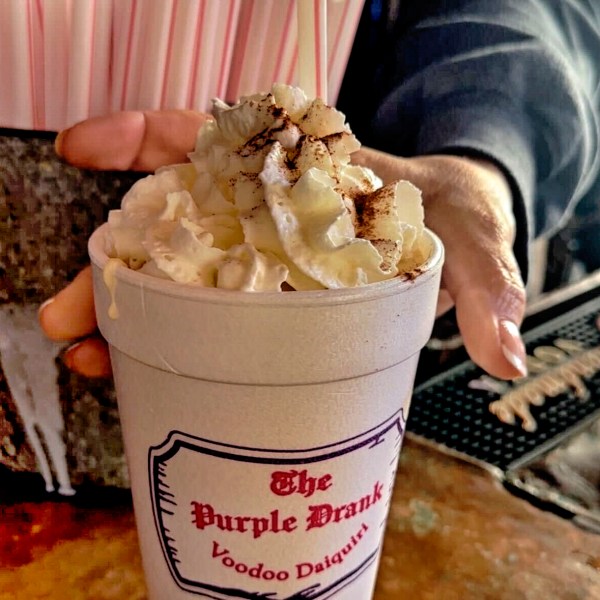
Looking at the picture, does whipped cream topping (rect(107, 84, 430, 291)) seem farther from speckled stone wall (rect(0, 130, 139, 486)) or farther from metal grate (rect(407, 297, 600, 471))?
metal grate (rect(407, 297, 600, 471))

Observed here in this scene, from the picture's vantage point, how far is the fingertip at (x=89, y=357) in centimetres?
44

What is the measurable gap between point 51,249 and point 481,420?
43cm

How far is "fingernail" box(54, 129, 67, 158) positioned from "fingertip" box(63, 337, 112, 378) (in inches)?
4.8

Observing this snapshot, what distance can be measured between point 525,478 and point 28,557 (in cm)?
40

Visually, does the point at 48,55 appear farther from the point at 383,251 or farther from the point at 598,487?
the point at 598,487

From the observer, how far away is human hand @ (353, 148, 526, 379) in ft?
1.38

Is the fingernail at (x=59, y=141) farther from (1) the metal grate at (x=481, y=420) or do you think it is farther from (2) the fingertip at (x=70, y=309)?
(1) the metal grate at (x=481, y=420)

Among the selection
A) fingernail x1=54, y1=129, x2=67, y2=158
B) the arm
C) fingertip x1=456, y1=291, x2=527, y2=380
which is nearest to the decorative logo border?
fingertip x1=456, y1=291, x2=527, y2=380

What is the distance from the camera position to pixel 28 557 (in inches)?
17.8

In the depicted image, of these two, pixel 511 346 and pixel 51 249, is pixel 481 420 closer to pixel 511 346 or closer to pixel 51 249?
pixel 511 346

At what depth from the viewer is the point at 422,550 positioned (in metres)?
0.49

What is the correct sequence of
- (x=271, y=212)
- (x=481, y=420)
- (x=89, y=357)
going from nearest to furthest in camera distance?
1. (x=271, y=212)
2. (x=89, y=357)
3. (x=481, y=420)

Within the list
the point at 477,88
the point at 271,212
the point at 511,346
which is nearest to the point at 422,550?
the point at 511,346

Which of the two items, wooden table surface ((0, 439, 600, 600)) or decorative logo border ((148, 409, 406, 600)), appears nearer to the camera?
decorative logo border ((148, 409, 406, 600))
